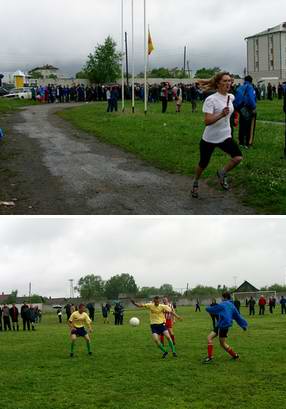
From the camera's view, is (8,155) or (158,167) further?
(8,155)

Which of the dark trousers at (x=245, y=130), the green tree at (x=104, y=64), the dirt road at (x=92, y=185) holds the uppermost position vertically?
the green tree at (x=104, y=64)

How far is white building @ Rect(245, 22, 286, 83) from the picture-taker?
109625 millimetres

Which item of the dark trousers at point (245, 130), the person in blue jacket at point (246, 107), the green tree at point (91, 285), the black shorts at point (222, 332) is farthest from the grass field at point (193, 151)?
the green tree at point (91, 285)

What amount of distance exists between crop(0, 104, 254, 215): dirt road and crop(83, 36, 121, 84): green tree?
62918mm

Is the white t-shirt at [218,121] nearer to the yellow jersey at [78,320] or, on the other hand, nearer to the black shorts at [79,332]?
the yellow jersey at [78,320]

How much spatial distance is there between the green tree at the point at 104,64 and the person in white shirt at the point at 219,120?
71.5 meters

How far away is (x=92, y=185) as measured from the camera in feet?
47.1

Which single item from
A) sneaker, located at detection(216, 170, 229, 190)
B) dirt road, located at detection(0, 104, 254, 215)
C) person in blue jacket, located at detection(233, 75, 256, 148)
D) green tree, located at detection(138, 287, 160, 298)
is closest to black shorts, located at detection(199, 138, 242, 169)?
sneaker, located at detection(216, 170, 229, 190)

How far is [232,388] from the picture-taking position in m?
8.91

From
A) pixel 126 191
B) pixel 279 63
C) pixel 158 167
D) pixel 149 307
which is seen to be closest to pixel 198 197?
pixel 126 191

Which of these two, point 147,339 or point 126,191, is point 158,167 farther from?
point 147,339

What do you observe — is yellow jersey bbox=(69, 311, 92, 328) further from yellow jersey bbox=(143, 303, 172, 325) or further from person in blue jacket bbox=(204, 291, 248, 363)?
person in blue jacket bbox=(204, 291, 248, 363)

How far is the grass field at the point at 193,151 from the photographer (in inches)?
524

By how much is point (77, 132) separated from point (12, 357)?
545 inches
